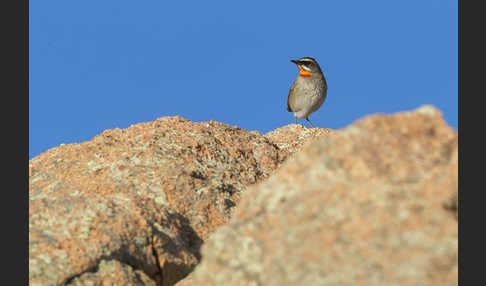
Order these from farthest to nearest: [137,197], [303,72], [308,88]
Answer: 1. [303,72]
2. [308,88]
3. [137,197]

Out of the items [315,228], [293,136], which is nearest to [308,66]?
[293,136]

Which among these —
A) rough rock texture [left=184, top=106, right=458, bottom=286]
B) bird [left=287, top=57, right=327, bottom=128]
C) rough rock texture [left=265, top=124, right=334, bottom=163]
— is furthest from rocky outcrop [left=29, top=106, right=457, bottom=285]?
bird [left=287, top=57, right=327, bottom=128]

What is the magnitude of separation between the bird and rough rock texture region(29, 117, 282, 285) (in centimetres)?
494

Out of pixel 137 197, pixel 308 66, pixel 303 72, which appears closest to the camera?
pixel 137 197

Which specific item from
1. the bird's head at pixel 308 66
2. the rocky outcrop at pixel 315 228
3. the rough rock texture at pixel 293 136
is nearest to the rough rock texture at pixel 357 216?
the rocky outcrop at pixel 315 228

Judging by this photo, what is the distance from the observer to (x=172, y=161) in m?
5.98

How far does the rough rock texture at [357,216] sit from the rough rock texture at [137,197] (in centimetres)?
173

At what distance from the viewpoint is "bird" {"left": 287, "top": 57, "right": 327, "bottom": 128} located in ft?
39.5

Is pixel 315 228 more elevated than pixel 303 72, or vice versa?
pixel 303 72

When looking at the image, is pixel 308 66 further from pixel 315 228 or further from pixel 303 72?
pixel 315 228

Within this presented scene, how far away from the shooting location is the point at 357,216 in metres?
2.76

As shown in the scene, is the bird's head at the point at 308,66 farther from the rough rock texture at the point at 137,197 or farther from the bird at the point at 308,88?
the rough rock texture at the point at 137,197

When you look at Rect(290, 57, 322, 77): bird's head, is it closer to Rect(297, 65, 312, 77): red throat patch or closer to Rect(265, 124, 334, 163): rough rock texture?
Rect(297, 65, 312, 77): red throat patch

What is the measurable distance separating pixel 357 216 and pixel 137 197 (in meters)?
3.14
